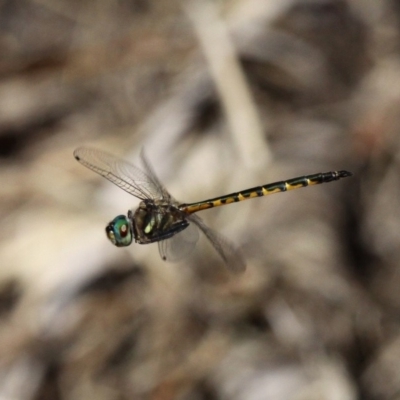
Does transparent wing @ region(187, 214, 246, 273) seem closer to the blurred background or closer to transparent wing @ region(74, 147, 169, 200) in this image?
transparent wing @ region(74, 147, 169, 200)

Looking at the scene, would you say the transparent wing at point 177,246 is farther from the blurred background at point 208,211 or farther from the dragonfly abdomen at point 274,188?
the blurred background at point 208,211

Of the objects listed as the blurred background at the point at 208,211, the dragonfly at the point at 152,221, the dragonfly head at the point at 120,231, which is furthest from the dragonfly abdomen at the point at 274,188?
the blurred background at the point at 208,211

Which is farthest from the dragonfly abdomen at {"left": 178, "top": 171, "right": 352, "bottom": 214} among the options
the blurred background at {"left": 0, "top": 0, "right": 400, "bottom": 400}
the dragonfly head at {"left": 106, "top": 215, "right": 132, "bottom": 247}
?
the blurred background at {"left": 0, "top": 0, "right": 400, "bottom": 400}

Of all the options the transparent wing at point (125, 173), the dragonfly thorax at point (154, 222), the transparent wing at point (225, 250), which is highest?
the transparent wing at point (125, 173)

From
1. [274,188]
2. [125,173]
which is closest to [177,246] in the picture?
[125,173]

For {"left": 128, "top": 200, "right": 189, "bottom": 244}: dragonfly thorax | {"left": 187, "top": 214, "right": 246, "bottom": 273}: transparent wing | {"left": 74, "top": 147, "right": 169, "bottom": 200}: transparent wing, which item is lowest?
{"left": 187, "top": 214, "right": 246, "bottom": 273}: transparent wing

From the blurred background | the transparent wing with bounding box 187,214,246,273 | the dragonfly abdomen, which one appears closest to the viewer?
the transparent wing with bounding box 187,214,246,273

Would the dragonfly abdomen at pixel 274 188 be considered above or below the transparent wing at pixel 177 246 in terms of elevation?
above
